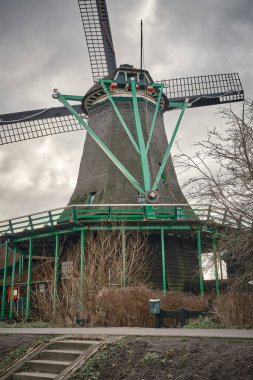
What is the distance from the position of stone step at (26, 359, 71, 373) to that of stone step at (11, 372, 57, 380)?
0.20 m

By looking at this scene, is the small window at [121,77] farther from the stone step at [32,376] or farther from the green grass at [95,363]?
the stone step at [32,376]

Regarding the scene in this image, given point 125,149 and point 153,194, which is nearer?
point 153,194

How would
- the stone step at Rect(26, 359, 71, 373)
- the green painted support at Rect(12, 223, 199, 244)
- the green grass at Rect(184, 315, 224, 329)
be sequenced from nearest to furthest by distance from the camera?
the stone step at Rect(26, 359, 71, 373) → the green grass at Rect(184, 315, 224, 329) → the green painted support at Rect(12, 223, 199, 244)

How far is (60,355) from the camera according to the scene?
7.15 meters

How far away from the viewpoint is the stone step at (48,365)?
22.2 ft

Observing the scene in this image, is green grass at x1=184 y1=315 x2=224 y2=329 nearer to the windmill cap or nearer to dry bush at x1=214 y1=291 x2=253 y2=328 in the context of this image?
dry bush at x1=214 y1=291 x2=253 y2=328

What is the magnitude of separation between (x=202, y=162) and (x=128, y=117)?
9892 millimetres

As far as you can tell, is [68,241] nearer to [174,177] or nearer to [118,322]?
[174,177]

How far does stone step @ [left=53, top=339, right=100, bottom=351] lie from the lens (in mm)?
7247

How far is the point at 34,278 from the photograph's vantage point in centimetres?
1919

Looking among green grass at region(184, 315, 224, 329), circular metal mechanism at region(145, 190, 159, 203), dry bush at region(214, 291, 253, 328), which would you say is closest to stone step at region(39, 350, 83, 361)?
green grass at region(184, 315, 224, 329)

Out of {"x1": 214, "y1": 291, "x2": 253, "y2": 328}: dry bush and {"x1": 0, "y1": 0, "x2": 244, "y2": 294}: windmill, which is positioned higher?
{"x1": 0, "y1": 0, "x2": 244, "y2": 294}: windmill

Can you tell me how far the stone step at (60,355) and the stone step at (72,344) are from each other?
0.20 metres

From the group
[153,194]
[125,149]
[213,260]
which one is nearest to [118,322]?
[213,260]
